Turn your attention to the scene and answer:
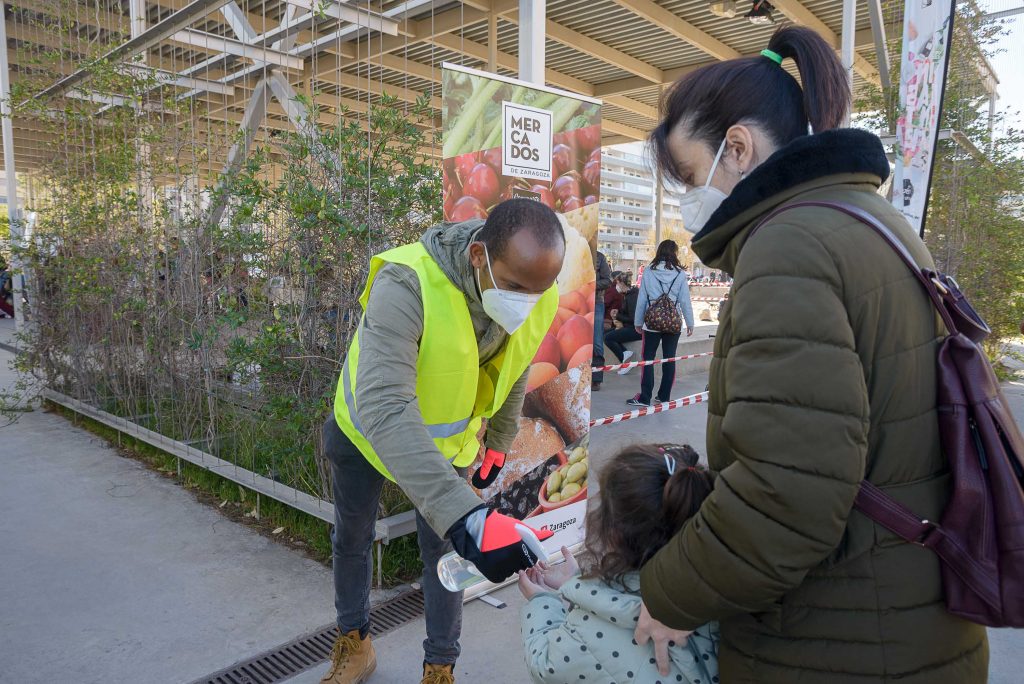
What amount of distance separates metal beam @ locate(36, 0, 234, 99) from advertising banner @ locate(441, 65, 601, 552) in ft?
6.70

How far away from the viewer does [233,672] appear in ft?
8.78

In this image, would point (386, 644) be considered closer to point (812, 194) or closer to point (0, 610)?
point (0, 610)

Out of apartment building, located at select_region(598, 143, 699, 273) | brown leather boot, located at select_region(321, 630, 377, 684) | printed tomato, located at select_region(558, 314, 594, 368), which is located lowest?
brown leather boot, located at select_region(321, 630, 377, 684)

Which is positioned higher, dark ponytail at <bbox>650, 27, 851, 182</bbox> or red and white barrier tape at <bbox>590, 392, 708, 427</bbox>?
dark ponytail at <bbox>650, 27, 851, 182</bbox>

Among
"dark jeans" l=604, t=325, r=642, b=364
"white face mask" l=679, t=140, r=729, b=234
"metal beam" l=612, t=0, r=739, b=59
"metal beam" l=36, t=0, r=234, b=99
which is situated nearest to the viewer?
"white face mask" l=679, t=140, r=729, b=234

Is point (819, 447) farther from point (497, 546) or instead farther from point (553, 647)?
point (553, 647)

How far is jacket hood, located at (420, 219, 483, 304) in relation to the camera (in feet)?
6.47

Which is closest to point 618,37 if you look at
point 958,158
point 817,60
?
point 958,158

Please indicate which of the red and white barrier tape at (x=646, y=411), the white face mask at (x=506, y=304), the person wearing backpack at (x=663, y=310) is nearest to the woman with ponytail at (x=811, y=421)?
the white face mask at (x=506, y=304)

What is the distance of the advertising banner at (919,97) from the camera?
2.88 metres

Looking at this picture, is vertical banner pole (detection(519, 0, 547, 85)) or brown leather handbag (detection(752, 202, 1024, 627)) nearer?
brown leather handbag (detection(752, 202, 1024, 627))

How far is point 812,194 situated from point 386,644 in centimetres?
253

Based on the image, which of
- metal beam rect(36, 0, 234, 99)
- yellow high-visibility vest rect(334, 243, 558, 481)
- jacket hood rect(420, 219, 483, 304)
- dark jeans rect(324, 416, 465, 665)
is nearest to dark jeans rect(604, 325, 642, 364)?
metal beam rect(36, 0, 234, 99)

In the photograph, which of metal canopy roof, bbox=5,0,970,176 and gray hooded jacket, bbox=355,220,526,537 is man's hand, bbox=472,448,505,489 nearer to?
gray hooded jacket, bbox=355,220,526,537
